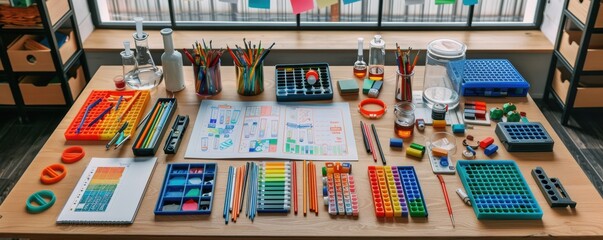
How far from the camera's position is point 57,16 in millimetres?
2654

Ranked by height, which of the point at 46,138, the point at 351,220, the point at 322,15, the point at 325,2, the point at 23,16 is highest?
the point at 325,2

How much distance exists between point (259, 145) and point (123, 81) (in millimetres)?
635

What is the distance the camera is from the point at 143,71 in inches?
79.8

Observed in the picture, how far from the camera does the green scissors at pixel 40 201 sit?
4.54 feet

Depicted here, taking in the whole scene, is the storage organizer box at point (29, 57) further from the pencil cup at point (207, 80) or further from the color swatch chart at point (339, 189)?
the color swatch chart at point (339, 189)

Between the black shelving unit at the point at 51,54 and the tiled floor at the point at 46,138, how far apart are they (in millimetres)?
96

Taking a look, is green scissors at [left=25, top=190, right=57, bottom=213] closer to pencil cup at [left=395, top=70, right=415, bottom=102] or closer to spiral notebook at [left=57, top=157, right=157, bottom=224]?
spiral notebook at [left=57, top=157, right=157, bottom=224]

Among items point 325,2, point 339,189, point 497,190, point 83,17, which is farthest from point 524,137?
point 83,17

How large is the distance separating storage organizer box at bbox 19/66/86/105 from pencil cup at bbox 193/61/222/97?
46.6 inches

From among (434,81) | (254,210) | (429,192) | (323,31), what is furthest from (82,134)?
(323,31)

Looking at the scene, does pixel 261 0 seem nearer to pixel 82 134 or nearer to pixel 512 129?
pixel 82 134

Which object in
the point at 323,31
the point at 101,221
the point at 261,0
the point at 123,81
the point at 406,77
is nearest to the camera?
the point at 101,221

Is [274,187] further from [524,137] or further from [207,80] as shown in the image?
[524,137]

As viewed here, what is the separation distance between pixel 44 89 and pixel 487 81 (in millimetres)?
2089
